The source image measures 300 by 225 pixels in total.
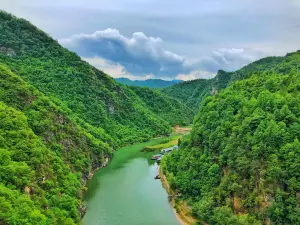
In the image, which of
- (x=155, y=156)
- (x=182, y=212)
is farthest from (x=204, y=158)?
(x=155, y=156)

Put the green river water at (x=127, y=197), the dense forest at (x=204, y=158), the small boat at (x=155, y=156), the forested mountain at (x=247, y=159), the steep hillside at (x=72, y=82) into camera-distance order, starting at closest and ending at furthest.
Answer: the dense forest at (x=204, y=158) < the forested mountain at (x=247, y=159) < the green river water at (x=127, y=197) < the small boat at (x=155, y=156) < the steep hillside at (x=72, y=82)

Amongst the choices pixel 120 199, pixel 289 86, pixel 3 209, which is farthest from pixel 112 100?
pixel 3 209

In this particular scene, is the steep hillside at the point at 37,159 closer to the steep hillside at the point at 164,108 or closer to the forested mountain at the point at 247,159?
the forested mountain at the point at 247,159

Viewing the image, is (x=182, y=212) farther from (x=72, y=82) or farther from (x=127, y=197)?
(x=72, y=82)

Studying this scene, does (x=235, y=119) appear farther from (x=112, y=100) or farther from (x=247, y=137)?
(x=112, y=100)

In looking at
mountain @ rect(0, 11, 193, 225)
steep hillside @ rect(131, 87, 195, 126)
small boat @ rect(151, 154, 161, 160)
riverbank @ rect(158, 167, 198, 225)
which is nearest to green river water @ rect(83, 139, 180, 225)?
riverbank @ rect(158, 167, 198, 225)

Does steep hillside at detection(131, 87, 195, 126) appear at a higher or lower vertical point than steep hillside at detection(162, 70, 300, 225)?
higher

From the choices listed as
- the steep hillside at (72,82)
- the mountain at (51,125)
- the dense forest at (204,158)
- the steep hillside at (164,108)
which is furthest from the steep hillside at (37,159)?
the steep hillside at (164,108)

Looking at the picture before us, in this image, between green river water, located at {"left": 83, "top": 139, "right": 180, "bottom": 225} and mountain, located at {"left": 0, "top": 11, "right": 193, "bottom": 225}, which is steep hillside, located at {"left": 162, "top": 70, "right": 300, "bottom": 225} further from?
mountain, located at {"left": 0, "top": 11, "right": 193, "bottom": 225}
